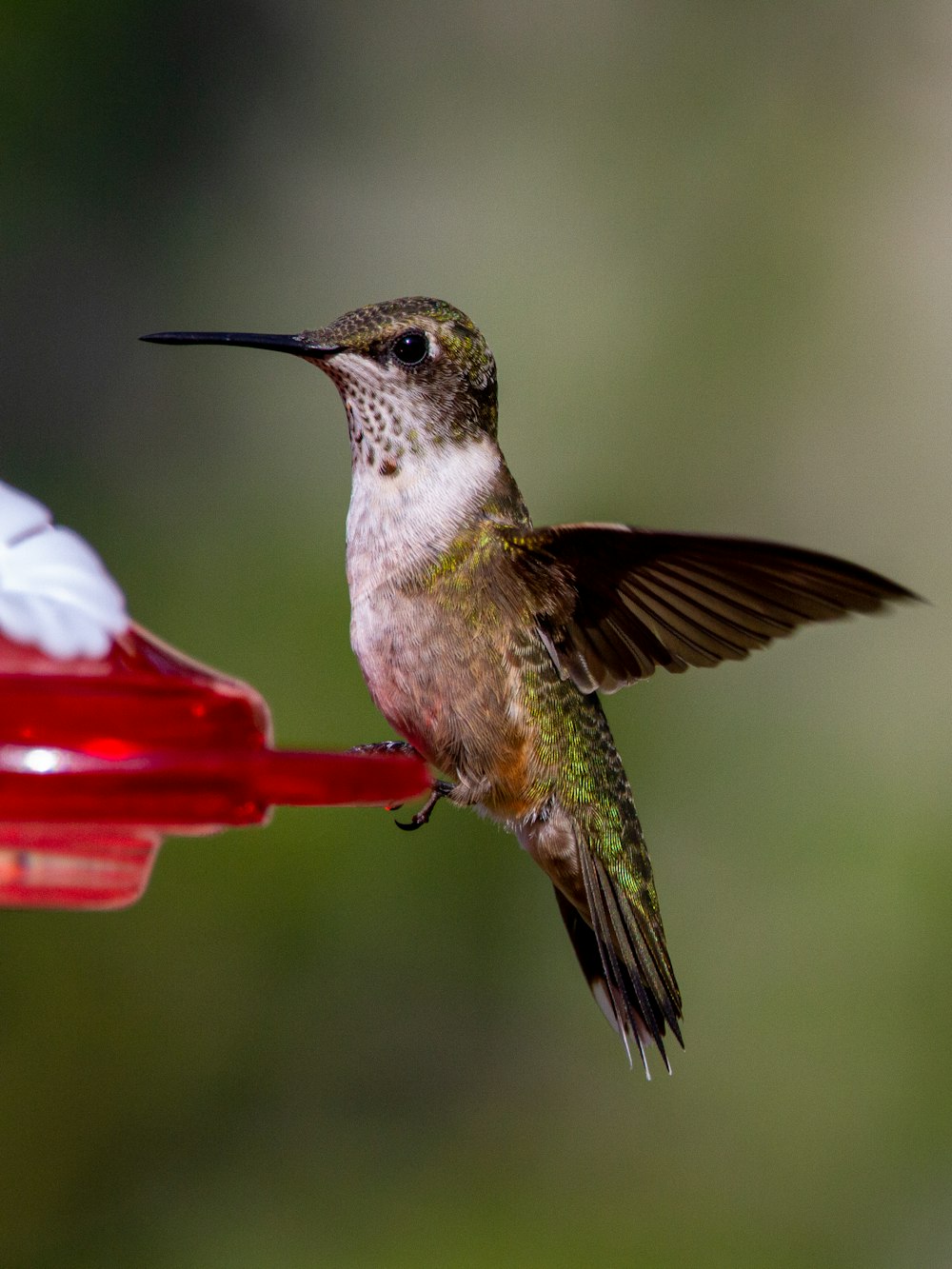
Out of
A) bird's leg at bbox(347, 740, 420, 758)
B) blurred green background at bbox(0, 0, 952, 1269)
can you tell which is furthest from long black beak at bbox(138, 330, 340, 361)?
blurred green background at bbox(0, 0, 952, 1269)

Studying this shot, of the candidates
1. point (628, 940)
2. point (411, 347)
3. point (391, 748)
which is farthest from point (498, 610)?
point (628, 940)

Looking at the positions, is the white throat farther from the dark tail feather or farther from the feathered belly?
the dark tail feather

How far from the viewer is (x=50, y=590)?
1.92 meters

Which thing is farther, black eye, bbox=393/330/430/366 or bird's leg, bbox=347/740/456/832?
black eye, bbox=393/330/430/366

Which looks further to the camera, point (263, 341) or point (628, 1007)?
point (628, 1007)

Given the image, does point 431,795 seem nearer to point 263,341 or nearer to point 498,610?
point 498,610

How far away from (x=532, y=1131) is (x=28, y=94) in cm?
405

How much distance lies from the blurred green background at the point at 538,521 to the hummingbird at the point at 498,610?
7.26 ft

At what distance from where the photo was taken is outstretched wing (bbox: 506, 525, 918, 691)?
2252 mm

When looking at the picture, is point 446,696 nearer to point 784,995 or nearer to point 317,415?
point 784,995

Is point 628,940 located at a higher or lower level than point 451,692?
lower

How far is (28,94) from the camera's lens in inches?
241

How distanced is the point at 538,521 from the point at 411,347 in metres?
3.19

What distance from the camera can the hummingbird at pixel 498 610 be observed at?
7.88ft
